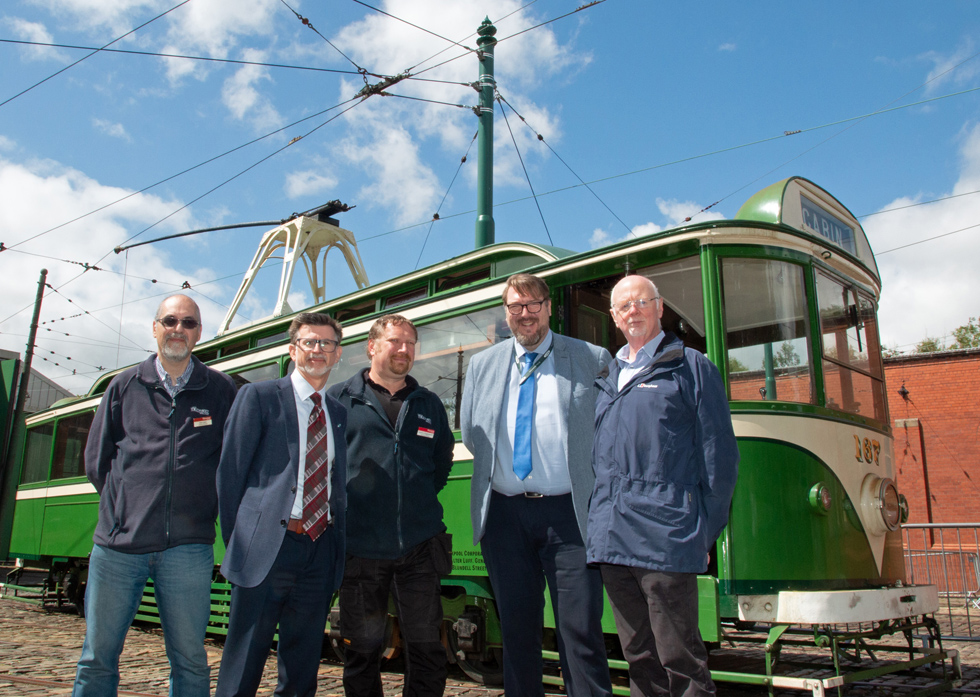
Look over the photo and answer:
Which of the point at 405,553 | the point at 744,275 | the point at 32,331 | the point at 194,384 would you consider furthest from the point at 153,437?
the point at 32,331

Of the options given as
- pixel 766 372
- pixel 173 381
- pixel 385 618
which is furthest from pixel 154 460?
pixel 766 372

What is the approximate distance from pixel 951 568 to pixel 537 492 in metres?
15.7

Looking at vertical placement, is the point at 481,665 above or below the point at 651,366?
below

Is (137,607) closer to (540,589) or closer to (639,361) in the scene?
(540,589)

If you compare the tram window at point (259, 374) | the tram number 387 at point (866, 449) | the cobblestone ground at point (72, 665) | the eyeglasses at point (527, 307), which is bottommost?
the cobblestone ground at point (72, 665)

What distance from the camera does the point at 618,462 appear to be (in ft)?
10.1

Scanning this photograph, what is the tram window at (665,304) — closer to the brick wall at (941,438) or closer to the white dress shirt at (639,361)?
the white dress shirt at (639,361)

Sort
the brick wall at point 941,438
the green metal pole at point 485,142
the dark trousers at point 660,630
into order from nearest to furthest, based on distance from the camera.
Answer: the dark trousers at point 660,630
the green metal pole at point 485,142
the brick wall at point 941,438

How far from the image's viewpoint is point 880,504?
4848 millimetres

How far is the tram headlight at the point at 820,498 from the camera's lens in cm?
443

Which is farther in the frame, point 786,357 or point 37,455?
point 37,455

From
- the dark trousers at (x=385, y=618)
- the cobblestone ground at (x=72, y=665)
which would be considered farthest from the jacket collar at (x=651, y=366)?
the cobblestone ground at (x=72, y=665)

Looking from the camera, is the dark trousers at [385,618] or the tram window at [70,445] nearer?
the dark trousers at [385,618]

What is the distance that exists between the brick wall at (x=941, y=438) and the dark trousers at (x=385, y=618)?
56.3 ft
